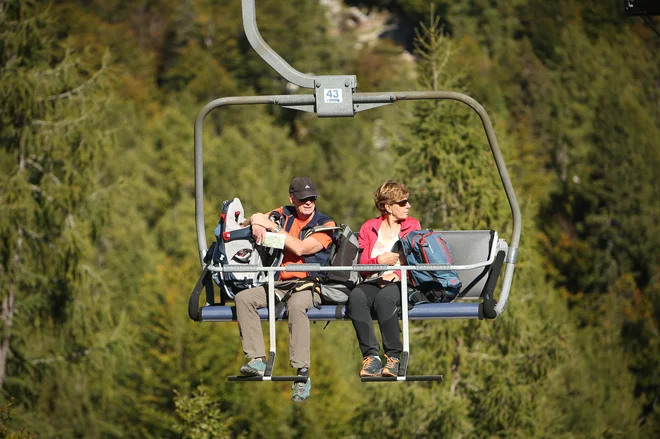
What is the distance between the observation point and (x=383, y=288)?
7.93m

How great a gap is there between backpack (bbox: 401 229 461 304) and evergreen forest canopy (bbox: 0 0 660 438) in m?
5.74

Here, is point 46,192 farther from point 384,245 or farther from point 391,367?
point 391,367

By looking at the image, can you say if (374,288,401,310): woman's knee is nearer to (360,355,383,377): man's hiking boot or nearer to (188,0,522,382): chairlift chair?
(188,0,522,382): chairlift chair

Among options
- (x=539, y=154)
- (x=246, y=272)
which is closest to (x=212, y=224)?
(x=539, y=154)

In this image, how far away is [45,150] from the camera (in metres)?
20.6

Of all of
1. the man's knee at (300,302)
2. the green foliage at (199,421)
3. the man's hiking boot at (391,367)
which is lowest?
the green foliage at (199,421)

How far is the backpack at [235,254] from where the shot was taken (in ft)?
26.3

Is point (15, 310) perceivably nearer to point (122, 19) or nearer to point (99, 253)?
point (99, 253)

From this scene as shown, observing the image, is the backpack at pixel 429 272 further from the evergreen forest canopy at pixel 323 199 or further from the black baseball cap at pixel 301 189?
the evergreen forest canopy at pixel 323 199

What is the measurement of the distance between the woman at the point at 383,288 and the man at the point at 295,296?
30cm

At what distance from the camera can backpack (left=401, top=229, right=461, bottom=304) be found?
7828 millimetres

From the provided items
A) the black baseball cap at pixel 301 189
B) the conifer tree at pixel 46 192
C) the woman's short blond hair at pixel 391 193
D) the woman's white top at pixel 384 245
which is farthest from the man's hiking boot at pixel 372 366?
the conifer tree at pixel 46 192

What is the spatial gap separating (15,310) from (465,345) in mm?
8063

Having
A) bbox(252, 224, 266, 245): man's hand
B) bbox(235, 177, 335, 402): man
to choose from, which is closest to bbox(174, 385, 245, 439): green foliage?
bbox(235, 177, 335, 402): man
